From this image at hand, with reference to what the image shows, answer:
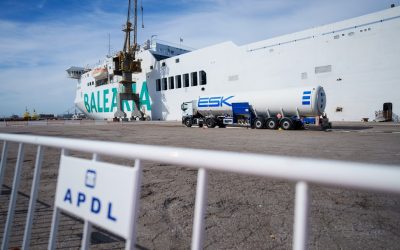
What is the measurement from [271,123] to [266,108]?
1.33 m

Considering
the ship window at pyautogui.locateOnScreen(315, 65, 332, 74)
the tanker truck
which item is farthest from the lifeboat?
the ship window at pyautogui.locateOnScreen(315, 65, 332, 74)

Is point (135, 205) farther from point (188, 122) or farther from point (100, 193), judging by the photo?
point (188, 122)

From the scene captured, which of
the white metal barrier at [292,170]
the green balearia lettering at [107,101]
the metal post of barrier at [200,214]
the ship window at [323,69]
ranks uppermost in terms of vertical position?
the ship window at [323,69]

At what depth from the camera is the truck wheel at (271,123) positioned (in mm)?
20797

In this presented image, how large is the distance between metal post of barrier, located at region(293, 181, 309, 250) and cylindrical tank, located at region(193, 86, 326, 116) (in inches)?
765

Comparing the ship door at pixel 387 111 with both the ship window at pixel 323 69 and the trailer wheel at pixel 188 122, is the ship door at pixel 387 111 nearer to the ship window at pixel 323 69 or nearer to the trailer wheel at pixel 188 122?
the ship window at pixel 323 69

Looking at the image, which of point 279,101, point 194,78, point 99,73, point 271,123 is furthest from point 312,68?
point 99,73

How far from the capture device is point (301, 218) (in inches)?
45.6

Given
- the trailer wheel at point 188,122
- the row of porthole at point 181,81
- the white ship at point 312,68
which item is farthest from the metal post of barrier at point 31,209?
the row of porthole at point 181,81

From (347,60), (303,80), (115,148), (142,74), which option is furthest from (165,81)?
(115,148)

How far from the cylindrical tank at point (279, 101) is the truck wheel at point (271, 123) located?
0.76 meters

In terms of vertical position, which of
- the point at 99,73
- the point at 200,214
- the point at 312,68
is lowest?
the point at 200,214

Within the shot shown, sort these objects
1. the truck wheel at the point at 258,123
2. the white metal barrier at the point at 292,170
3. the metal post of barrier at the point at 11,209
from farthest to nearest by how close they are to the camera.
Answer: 1. the truck wheel at the point at 258,123
2. the metal post of barrier at the point at 11,209
3. the white metal barrier at the point at 292,170

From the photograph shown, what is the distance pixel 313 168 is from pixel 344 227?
318cm
